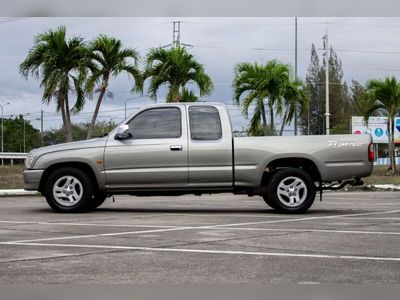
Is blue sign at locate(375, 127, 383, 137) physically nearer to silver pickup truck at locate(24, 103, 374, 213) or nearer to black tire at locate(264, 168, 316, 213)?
silver pickup truck at locate(24, 103, 374, 213)

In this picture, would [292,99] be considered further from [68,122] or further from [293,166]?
[293,166]

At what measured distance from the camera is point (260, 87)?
25.2m

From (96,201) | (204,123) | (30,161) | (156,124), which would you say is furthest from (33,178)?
(204,123)

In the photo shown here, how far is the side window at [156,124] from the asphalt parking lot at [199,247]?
1415 mm

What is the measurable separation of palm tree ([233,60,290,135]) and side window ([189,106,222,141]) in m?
13.2

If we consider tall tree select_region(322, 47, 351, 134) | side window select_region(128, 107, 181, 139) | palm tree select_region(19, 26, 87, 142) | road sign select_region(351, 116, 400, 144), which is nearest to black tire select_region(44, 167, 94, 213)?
side window select_region(128, 107, 181, 139)

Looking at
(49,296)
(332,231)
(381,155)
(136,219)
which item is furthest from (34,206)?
(381,155)

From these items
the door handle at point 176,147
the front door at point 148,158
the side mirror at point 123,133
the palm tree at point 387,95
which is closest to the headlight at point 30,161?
the front door at point 148,158

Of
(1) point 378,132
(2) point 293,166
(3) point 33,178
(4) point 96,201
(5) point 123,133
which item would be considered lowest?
(4) point 96,201

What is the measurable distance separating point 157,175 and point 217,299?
668 centimetres

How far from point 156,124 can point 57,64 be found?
11376 mm

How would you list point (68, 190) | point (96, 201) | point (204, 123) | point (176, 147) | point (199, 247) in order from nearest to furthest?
point (199, 247), point (176, 147), point (68, 190), point (204, 123), point (96, 201)

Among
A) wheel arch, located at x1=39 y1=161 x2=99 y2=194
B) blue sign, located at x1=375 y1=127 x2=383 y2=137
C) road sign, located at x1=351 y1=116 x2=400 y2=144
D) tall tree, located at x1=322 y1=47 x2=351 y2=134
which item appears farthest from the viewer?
tall tree, located at x1=322 y1=47 x2=351 y2=134

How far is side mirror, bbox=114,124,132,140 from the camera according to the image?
451 inches
